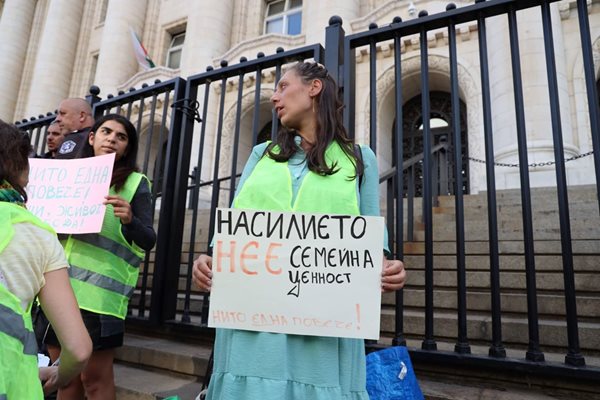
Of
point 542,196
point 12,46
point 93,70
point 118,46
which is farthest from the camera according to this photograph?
point 12,46

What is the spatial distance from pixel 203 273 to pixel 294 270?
1.08 ft

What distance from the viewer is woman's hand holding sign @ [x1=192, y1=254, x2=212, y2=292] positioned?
1.45 m

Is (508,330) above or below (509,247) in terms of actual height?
below

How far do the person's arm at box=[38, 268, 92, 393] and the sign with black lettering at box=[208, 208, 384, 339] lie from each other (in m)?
0.39

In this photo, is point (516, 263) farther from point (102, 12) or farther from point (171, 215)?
point (102, 12)

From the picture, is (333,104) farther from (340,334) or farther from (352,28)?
(352,28)

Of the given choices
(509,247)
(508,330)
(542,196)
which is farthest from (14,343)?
(542,196)

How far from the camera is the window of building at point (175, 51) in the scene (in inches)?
672

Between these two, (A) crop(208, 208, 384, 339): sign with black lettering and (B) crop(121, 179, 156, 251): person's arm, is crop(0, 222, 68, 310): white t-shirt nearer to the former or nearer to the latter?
(A) crop(208, 208, 384, 339): sign with black lettering

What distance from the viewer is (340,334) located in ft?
4.40

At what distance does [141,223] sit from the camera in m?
2.27

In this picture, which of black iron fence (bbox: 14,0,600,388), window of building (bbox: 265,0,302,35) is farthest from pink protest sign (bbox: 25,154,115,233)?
window of building (bbox: 265,0,302,35)

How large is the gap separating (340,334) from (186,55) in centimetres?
1502

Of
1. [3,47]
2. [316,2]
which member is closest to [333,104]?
[316,2]
